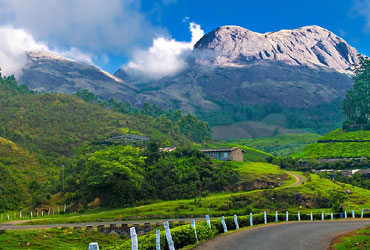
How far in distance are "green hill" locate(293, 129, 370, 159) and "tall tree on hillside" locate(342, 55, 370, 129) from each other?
903cm

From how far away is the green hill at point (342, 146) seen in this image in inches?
4578

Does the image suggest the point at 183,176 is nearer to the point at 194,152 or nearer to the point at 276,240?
the point at 194,152

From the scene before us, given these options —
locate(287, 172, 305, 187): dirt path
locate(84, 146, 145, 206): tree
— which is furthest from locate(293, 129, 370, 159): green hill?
locate(84, 146, 145, 206): tree

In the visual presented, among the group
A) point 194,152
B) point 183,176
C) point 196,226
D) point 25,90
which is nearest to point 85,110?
point 25,90

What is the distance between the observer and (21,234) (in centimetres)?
3962

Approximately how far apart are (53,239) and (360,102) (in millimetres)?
142450

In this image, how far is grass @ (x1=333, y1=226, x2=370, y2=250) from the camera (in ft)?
70.5

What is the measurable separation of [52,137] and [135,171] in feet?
175

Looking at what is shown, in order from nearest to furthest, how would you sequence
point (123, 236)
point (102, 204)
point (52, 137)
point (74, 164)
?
1. point (123, 236)
2. point (102, 204)
3. point (74, 164)
4. point (52, 137)

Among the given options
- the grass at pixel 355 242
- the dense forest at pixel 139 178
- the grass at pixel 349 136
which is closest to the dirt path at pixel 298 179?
the dense forest at pixel 139 178

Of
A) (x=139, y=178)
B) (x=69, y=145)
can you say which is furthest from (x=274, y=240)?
(x=69, y=145)

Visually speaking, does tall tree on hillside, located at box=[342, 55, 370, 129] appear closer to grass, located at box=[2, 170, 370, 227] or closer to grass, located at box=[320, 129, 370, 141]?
grass, located at box=[320, 129, 370, 141]

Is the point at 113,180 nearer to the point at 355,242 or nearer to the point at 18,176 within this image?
the point at 18,176

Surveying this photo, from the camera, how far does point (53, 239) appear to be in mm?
40375
